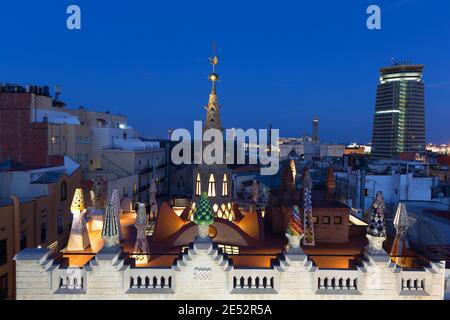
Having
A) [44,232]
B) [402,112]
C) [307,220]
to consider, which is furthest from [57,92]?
[402,112]

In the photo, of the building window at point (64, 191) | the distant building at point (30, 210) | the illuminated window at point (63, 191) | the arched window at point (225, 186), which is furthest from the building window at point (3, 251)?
the arched window at point (225, 186)

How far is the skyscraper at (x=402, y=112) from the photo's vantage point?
112375 mm

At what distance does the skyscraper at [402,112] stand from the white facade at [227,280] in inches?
4447

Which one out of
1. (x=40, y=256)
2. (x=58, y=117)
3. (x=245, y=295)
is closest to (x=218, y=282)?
(x=245, y=295)

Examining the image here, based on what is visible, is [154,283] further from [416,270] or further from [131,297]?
[416,270]

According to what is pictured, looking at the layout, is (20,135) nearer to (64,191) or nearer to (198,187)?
(64,191)

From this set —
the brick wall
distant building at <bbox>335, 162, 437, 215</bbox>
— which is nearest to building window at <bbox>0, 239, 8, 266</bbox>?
the brick wall

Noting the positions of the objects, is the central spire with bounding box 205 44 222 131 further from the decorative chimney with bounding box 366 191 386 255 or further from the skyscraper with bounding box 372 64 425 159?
the skyscraper with bounding box 372 64 425 159

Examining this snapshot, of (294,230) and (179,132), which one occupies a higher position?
(179,132)

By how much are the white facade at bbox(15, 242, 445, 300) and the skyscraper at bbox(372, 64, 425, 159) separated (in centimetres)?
11296

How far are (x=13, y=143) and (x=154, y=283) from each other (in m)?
25.7

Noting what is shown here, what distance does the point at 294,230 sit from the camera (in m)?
10.1
